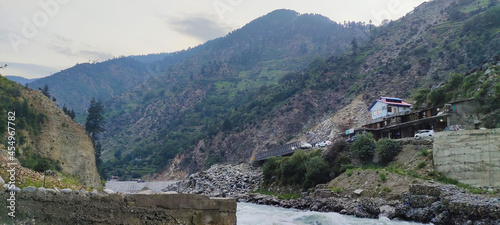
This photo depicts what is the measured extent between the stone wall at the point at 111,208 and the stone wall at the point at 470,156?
55.8 ft

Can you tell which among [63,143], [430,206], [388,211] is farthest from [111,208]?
[63,143]

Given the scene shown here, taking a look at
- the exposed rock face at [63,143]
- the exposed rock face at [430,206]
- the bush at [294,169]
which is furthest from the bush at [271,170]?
the exposed rock face at [63,143]

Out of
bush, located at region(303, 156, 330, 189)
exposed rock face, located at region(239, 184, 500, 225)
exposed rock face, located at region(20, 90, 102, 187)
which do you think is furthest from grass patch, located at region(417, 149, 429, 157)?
exposed rock face, located at region(20, 90, 102, 187)

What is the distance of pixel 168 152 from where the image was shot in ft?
346

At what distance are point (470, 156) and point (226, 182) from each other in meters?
34.7

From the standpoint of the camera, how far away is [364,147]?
3447 cm

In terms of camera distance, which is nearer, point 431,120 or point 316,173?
point 316,173

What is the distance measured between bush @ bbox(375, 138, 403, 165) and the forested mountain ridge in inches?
2373

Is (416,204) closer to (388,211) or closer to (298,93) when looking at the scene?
(388,211)

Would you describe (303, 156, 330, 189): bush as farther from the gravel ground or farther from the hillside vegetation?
the gravel ground

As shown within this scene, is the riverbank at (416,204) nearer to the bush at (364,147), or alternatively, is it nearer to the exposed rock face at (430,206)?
the exposed rock face at (430,206)

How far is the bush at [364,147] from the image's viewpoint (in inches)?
1345

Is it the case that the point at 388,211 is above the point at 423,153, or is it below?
below

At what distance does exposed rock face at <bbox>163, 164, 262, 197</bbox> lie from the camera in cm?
4878
